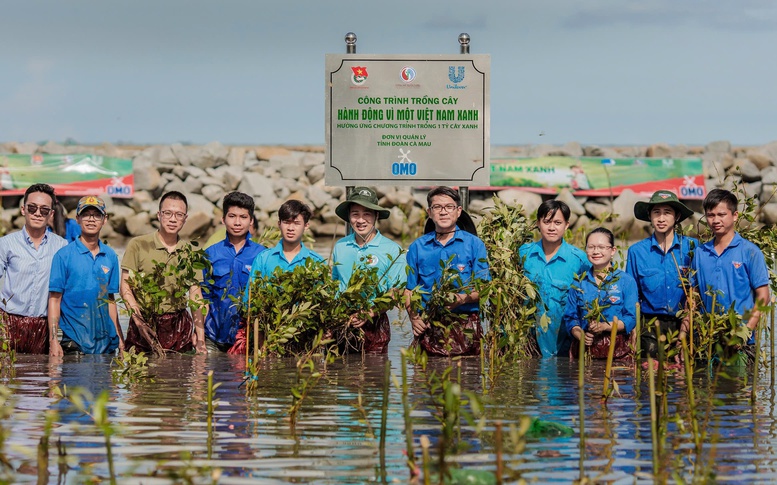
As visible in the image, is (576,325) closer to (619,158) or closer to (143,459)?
(143,459)

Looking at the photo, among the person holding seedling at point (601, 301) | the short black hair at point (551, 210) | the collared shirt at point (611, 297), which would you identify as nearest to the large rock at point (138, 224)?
the short black hair at point (551, 210)

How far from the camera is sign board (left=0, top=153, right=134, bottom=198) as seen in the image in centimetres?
2925

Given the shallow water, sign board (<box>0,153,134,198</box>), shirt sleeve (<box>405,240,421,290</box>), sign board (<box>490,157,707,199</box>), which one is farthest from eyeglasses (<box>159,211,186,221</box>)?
sign board (<box>490,157,707,199</box>)

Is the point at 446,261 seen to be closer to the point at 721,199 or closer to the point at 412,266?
the point at 412,266

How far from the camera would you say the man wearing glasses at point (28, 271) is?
31.7 feet

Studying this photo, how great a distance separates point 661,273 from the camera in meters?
9.44

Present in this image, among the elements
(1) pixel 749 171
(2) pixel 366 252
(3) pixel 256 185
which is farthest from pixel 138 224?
(2) pixel 366 252

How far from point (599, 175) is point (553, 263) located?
20.8 m

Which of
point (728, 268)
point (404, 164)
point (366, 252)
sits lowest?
point (728, 268)

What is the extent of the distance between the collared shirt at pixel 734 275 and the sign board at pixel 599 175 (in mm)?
20170

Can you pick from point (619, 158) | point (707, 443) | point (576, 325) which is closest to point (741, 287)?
point (576, 325)

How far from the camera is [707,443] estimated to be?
673 cm

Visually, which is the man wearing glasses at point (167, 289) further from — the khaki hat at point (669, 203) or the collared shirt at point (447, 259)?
the khaki hat at point (669, 203)

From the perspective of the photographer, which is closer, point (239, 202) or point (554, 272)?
point (554, 272)
